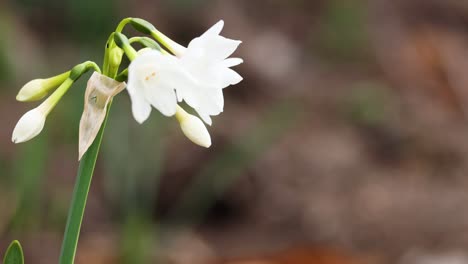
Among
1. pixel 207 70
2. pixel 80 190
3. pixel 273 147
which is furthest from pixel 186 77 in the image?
pixel 273 147

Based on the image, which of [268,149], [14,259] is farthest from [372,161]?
[14,259]

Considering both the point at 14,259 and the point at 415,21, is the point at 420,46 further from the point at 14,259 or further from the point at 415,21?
the point at 14,259

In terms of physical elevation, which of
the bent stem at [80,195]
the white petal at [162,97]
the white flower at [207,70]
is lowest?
the bent stem at [80,195]

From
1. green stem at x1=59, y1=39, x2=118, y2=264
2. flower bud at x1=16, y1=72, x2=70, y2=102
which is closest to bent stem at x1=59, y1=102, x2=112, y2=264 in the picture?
green stem at x1=59, y1=39, x2=118, y2=264

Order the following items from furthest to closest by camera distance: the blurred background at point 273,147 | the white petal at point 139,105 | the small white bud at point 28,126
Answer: the blurred background at point 273,147 → the small white bud at point 28,126 → the white petal at point 139,105

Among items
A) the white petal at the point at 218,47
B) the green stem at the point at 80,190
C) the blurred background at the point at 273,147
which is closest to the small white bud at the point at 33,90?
the green stem at the point at 80,190

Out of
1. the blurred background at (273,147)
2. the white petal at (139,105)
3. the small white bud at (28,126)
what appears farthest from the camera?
the blurred background at (273,147)

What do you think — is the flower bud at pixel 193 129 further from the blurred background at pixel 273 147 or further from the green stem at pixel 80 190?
the blurred background at pixel 273 147
